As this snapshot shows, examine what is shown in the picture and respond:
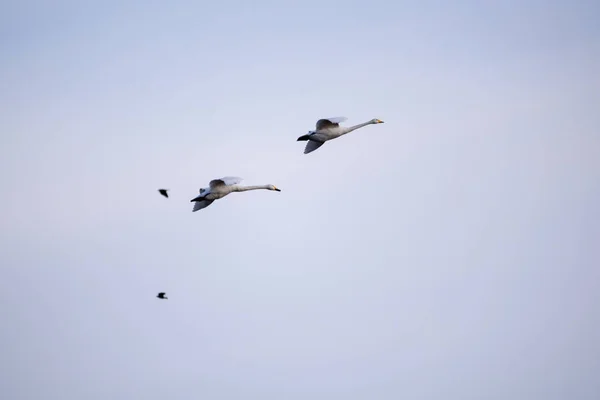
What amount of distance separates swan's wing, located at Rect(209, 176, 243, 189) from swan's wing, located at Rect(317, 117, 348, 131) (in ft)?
19.6

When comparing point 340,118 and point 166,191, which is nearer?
point 166,191

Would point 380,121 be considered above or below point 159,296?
above

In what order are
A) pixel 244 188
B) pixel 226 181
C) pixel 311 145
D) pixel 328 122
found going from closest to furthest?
pixel 226 181 < pixel 328 122 < pixel 311 145 < pixel 244 188

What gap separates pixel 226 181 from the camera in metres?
101

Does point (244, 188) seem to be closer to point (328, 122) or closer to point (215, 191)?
point (215, 191)

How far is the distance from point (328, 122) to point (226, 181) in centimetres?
729

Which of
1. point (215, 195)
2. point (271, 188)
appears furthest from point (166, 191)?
point (271, 188)

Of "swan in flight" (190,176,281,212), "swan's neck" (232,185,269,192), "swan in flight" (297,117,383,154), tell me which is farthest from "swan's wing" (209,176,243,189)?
"swan in flight" (297,117,383,154)

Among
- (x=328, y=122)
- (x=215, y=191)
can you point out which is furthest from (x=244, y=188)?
(x=328, y=122)

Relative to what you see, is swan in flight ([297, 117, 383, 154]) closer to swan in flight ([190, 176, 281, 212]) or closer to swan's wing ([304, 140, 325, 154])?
swan's wing ([304, 140, 325, 154])

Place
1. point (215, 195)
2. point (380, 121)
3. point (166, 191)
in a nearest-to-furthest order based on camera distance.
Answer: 1. point (166, 191)
2. point (215, 195)
3. point (380, 121)

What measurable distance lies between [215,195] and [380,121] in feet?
42.7

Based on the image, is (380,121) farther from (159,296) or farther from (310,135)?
(159,296)

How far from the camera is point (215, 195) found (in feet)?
337
